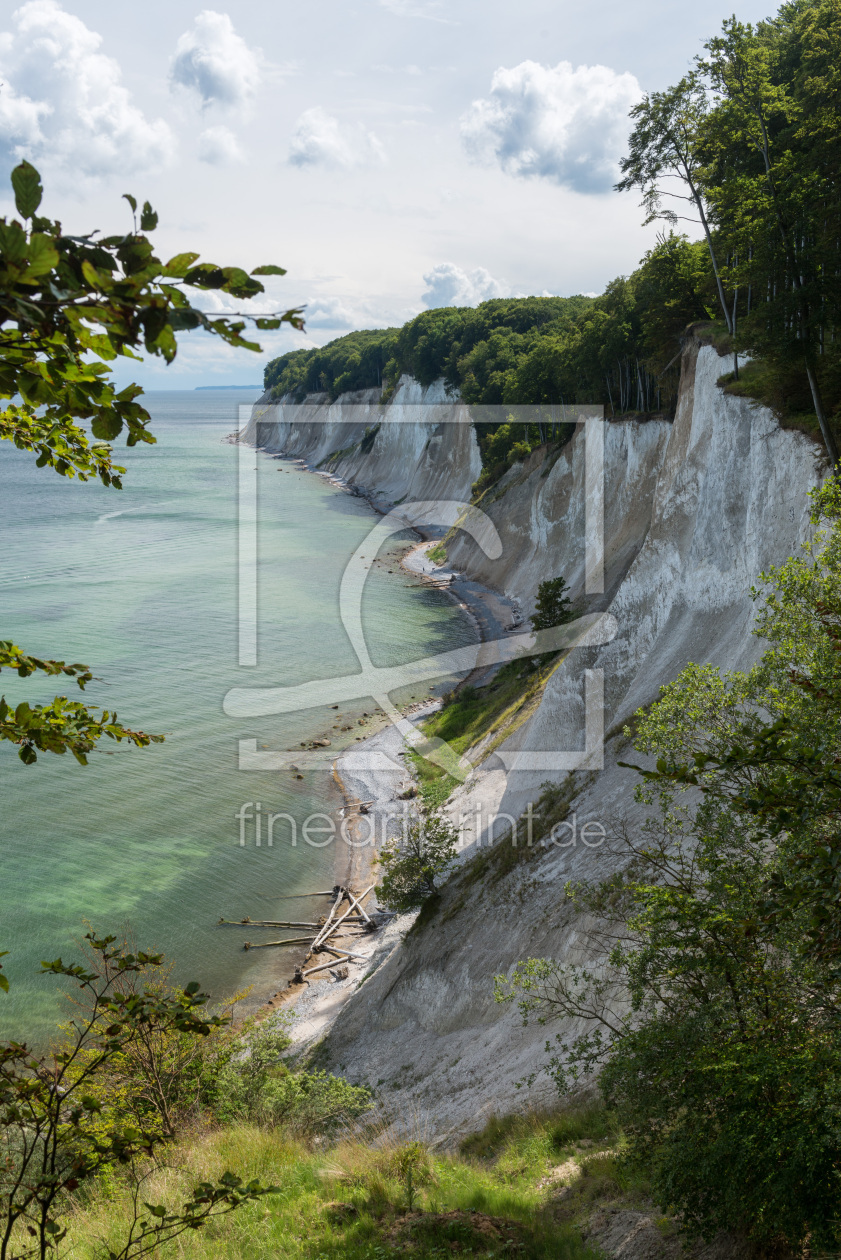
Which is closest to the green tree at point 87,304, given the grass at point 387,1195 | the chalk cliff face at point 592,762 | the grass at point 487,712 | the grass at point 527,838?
the grass at point 387,1195

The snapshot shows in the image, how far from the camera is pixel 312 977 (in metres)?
23.2

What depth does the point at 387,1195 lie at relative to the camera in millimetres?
9062

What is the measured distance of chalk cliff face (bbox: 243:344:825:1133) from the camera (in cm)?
1598

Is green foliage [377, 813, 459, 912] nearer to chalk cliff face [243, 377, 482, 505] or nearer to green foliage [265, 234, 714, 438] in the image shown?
green foliage [265, 234, 714, 438]

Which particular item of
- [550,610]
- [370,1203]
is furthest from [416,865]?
[550,610]

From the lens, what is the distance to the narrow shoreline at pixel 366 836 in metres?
21.7

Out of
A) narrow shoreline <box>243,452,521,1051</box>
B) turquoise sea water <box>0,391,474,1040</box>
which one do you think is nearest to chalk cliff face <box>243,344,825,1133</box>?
narrow shoreline <box>243,452,521,1051</box>

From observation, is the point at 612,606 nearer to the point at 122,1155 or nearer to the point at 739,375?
the point at 739,375

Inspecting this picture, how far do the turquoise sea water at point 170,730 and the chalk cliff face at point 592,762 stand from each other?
21.5 ft

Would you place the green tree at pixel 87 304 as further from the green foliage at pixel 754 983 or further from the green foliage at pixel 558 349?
the green foliage at pixel 558 349

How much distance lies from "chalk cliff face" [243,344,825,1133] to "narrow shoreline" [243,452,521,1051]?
153 centimetres

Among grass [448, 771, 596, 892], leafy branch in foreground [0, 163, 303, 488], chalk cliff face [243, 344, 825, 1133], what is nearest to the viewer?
leafy branch in foreground [0, 163, 303, 488]

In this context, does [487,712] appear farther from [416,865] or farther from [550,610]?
[416,865]

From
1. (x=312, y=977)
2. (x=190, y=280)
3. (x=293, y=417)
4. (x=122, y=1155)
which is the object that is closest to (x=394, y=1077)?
(x=312, y=977)
